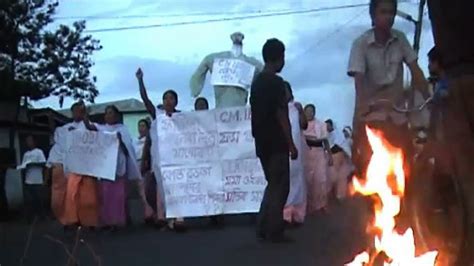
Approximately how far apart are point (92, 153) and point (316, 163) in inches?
123

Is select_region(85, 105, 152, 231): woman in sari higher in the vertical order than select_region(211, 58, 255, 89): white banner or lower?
lower

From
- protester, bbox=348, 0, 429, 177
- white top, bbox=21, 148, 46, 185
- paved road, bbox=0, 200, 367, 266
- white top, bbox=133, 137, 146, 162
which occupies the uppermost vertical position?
protester, bbox=348, 0, 429, 177

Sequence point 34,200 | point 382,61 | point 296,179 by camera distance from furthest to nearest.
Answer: point 34,200 < point 296,179 < point 382,61

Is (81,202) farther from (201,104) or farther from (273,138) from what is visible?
(273,138)

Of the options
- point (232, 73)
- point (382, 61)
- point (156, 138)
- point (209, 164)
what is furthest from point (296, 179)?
point (382, 61)

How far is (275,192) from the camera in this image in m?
10.3

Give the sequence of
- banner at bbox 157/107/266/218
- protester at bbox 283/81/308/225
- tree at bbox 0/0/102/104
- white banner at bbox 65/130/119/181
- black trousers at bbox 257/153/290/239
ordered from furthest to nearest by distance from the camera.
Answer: tree at bbox 0/0/102/104 < white banner at bbox 65/130/119/181 < banner at bbox 157/107/266/218 < protester at bbox 283/81/308/225 < black trousers at bbox 257/153/290/239

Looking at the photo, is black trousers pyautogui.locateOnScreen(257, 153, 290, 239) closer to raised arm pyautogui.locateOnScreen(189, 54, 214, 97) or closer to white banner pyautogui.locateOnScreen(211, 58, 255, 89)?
white banner pyautogui.locateOnScreen(211, 58, 255, 89)

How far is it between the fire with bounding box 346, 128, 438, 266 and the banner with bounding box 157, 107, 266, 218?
7541 mm

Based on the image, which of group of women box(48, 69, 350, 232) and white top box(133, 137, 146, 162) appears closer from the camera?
group of women box(48, 69, 350, 232)

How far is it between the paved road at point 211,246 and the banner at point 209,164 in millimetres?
326

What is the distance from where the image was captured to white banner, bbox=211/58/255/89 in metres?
13.3

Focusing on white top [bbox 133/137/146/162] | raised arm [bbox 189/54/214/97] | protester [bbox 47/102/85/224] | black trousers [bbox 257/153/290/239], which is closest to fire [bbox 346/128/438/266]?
black trousers [bbox 257/153/290/239]

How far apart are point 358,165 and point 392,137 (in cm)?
37
